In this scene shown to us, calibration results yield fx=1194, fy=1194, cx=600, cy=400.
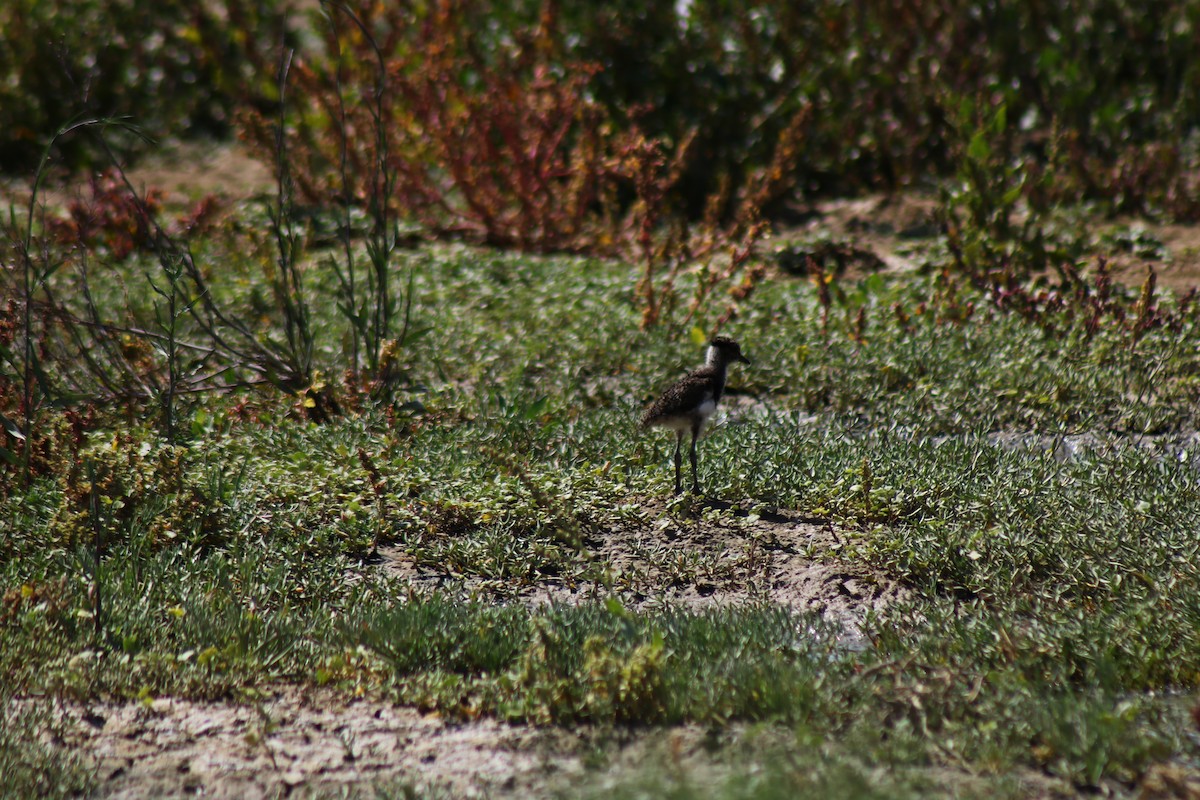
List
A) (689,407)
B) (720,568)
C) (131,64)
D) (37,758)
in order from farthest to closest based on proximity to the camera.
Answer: (131,64)
(689,407)
(720,568)
(37,758)

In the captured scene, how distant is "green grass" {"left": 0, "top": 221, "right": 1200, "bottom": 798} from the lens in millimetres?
3600

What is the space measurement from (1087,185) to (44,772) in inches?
350

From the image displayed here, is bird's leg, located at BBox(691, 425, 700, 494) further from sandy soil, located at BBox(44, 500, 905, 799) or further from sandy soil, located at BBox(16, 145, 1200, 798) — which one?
sandy soil, located at BBox(44, 500, 905, 799)

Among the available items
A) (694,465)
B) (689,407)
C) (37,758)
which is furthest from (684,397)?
(37,758)

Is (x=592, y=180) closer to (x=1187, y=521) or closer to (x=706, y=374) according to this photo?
(x=706, y=374)

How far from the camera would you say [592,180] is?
9469mm

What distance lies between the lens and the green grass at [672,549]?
360 cm

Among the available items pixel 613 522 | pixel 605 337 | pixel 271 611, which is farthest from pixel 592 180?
pixel 271 611

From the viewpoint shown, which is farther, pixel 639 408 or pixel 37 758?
pixel 639 408

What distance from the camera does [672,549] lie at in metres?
5.26

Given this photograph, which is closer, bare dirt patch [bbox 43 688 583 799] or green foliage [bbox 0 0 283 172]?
bare dirt patch [bbox 43 688 583 799]

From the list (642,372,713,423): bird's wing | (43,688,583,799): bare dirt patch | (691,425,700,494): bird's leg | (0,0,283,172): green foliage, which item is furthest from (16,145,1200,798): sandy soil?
(0,0,283,172): green foliage

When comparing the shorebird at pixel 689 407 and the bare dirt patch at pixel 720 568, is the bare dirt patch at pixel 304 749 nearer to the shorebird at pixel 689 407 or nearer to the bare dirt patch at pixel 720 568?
the bare dirt patch at pixel 720 568

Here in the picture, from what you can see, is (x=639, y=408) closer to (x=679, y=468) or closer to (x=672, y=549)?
(x=679, y=468)
